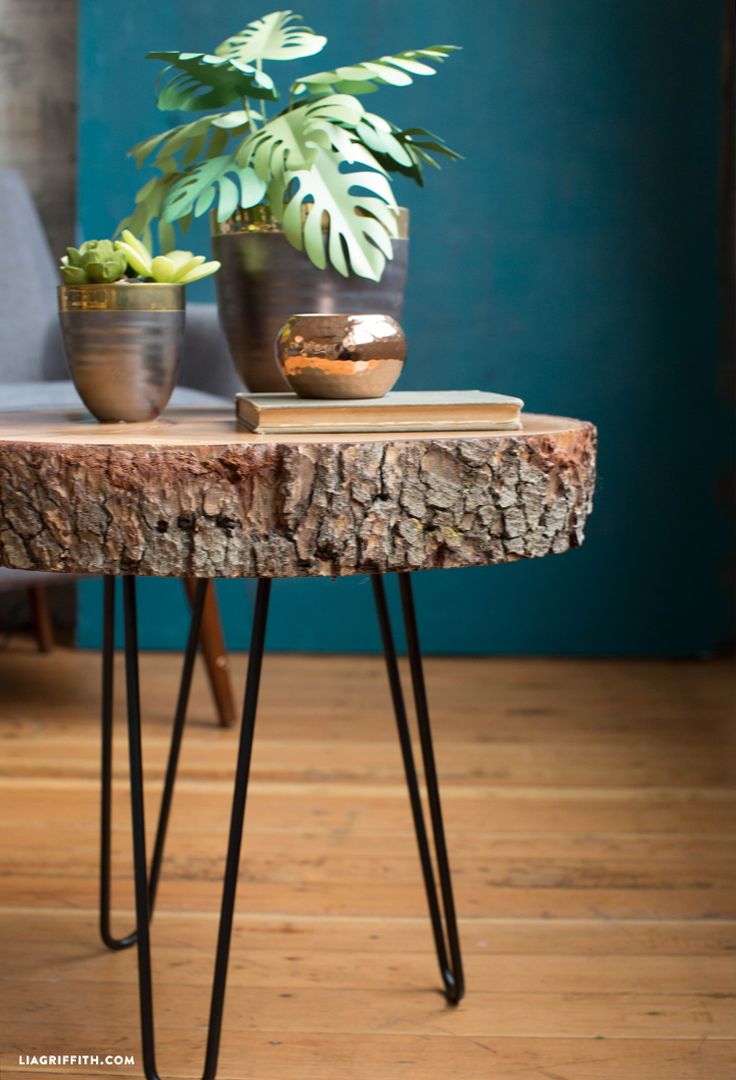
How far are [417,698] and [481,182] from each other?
1586mm

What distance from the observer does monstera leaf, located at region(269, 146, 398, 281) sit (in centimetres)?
103

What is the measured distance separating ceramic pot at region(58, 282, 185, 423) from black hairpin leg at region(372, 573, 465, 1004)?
0.27 m

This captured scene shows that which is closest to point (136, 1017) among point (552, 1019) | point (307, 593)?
point (552, 1019)

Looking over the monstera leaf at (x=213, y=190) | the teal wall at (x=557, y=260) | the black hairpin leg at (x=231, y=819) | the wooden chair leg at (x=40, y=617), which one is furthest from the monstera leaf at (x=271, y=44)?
the wooden chair leg at (x=40, y=617)

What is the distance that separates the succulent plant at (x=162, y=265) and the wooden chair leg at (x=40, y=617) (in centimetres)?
153

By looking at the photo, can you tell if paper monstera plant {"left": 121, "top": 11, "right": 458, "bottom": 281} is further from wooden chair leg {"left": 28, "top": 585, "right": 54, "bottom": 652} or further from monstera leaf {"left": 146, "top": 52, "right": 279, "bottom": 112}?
wooden chair leg {"left": 28, "top": 585, "right": 54, "bottom": 652}

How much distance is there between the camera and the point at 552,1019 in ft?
3.72

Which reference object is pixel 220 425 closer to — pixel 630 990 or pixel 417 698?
pixel 417 698

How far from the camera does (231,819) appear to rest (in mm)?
945

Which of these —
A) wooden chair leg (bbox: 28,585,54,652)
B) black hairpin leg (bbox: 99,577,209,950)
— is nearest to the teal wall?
wooden chair leg (bbox: 28,585,54,652)

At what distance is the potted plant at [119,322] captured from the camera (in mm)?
992

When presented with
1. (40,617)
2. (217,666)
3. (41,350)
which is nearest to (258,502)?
(217,666)

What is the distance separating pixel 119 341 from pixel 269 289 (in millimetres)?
164

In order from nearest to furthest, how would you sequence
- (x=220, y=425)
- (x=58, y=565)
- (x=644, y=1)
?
1. (x=58, y=565)
2. (x=220, y=425)
3. (x=644, y=1)
